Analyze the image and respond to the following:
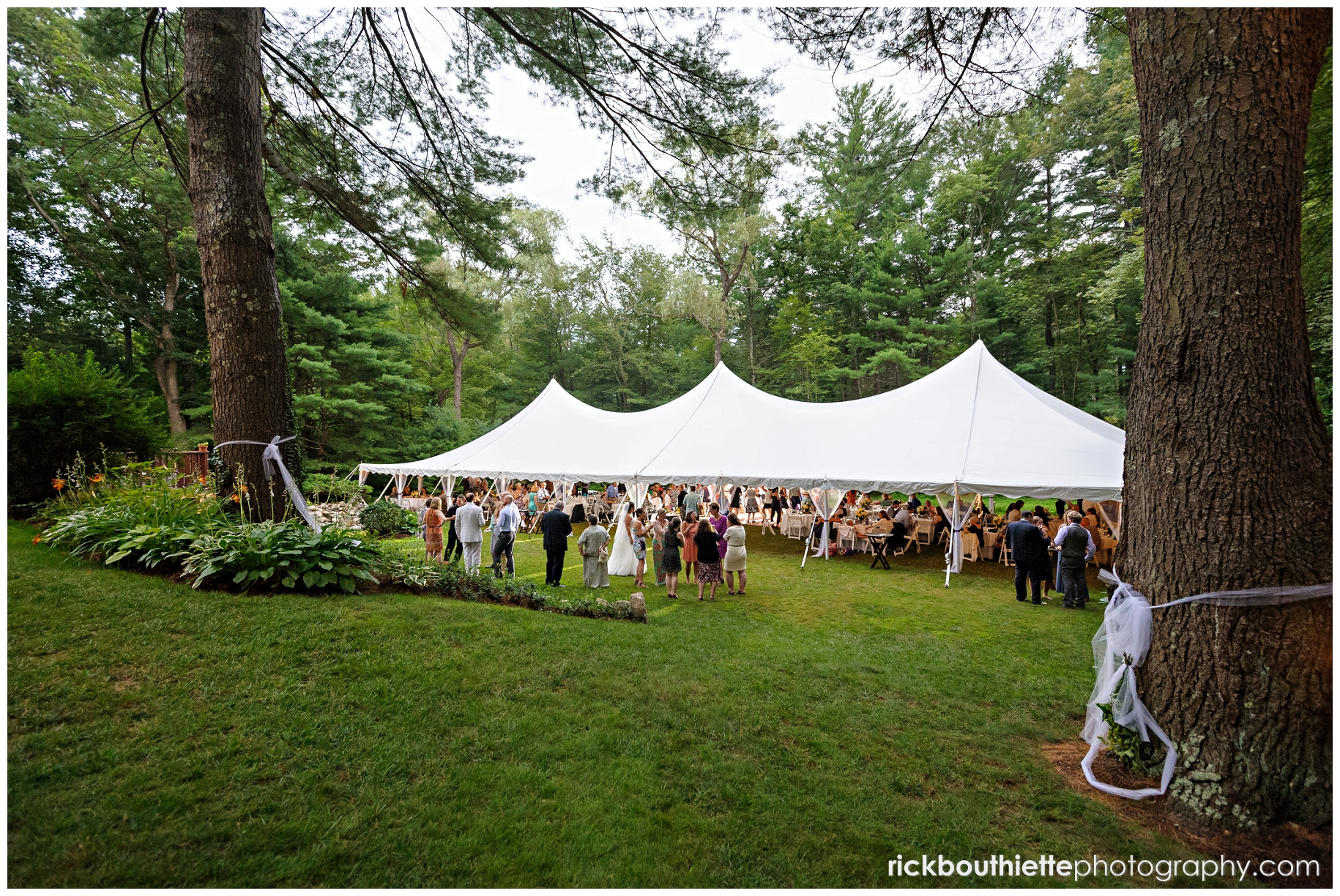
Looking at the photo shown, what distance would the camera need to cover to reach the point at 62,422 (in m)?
7.29

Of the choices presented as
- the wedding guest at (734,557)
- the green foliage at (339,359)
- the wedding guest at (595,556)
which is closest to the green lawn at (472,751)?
the wedding guest at (595,556)

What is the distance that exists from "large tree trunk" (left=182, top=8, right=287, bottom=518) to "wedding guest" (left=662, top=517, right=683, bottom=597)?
15.8 ft

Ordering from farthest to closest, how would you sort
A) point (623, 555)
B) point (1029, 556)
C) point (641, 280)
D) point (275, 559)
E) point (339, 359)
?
1. point (641, 280)
2. point (339, 359)
3. point (623, 555)
4. point (1029, 556)
5. point (275, 559)

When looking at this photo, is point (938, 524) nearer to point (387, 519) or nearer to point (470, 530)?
point (470, 530)

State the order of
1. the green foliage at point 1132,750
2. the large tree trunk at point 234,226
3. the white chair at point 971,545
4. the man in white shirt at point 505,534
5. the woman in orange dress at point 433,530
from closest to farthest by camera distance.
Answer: the green foliage at point 1132,750 < the large tree trunk at point 234,226 < the man in white shirt at point 505,534 < the woman in orange dress at point 433,530 < the white chair at point 971,545

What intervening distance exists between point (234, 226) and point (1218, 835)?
8.31 metres

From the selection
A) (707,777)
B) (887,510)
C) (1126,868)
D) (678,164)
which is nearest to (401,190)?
(678,164)

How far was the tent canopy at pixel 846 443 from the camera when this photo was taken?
983 cm

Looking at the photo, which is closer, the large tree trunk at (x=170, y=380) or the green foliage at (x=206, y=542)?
the green foliage at (x=206, y=542)

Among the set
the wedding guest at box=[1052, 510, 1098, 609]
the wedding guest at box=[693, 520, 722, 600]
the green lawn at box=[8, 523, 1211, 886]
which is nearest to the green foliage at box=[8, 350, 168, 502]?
the green lawn at box=[8, 523, 1211, 886]

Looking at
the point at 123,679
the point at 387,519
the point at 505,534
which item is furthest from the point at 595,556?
the point at 387,519

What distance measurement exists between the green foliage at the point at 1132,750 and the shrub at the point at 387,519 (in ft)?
40.2

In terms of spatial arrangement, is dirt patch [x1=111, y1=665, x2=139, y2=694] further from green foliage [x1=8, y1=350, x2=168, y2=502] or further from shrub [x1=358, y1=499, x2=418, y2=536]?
shrub [x1=358, y1=499, x2=418, y2=536]

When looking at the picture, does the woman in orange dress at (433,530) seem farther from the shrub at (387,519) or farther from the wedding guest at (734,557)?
the wedding guest at (734,557)
